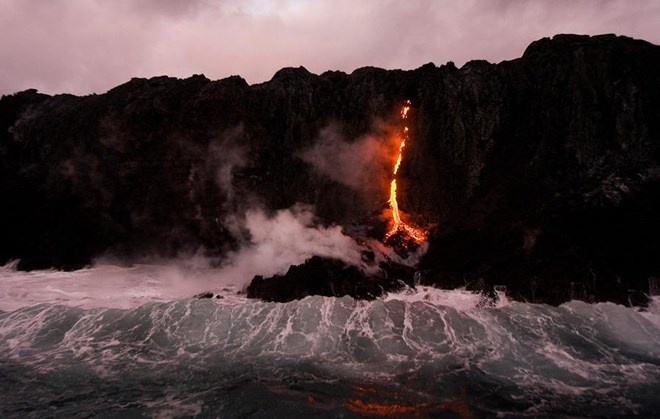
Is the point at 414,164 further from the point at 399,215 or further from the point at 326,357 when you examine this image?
the point at 326,357

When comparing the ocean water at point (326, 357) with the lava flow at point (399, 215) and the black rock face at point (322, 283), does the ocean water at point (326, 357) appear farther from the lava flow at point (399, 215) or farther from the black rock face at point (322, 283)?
the lava flow at point (399, 215)

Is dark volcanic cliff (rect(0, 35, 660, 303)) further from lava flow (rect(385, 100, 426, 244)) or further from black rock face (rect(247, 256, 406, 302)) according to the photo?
black rock face (rect(247, 256, 406, 302))

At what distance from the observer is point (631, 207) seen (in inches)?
824

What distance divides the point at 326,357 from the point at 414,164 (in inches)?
589

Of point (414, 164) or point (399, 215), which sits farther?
point (414, 164)

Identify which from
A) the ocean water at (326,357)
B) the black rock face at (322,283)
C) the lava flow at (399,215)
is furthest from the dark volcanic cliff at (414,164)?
the ocean water at (326,357)

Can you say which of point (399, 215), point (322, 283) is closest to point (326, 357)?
point (322, 283)

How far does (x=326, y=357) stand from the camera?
1549 centimetres

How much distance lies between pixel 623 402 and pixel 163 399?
1315cm

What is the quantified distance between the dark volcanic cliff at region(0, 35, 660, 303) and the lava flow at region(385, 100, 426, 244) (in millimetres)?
561

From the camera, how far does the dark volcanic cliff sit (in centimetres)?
2134

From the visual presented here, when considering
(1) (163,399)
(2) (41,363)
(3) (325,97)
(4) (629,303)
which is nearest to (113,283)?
(2) (41,363)

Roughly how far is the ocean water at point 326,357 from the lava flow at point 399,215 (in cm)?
482

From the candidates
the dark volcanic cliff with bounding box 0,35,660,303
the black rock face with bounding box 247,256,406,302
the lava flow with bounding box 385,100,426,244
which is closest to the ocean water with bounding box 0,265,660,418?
the black rock face with bounding box 247,256,406,302
